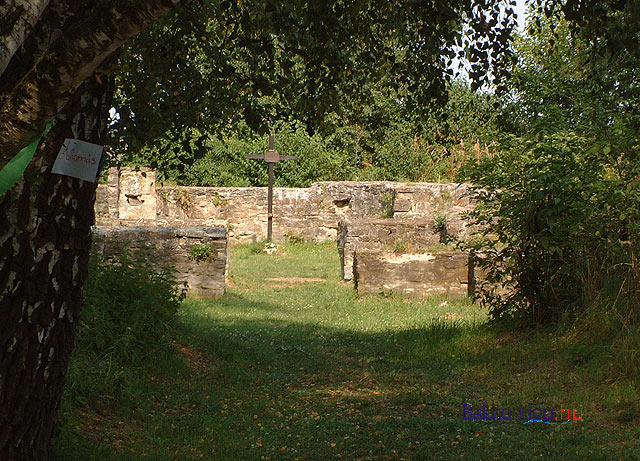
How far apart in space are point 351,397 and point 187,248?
518 cm

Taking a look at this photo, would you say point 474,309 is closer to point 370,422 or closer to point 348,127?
point 370,422

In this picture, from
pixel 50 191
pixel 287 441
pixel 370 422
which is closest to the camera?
pixel 50 191

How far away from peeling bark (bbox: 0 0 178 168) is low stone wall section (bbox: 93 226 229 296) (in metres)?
7.69

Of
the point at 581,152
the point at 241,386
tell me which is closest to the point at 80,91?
the point at 241,386

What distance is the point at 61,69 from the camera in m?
2.30

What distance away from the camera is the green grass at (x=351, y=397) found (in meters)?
4.26

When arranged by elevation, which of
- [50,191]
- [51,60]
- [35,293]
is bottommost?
[35,293]

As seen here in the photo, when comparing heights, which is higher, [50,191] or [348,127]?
[348,127]

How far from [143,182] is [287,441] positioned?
15.3m

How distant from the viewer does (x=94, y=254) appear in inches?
252

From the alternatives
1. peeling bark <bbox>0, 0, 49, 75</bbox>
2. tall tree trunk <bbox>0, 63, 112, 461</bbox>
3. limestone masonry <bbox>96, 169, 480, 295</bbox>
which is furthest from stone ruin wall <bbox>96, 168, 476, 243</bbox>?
peeling bark <bbox>0, 0, 49, 75</bbox>

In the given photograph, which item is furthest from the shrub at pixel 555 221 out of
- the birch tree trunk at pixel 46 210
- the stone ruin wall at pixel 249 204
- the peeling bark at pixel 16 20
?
the stone ruin wall at pixel 249 204

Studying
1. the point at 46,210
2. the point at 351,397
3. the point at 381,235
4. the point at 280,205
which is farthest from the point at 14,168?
the point at 280,205

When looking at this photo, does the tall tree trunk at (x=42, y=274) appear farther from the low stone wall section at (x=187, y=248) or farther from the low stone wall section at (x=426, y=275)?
the low stone wall section at (x=426, y=275)
